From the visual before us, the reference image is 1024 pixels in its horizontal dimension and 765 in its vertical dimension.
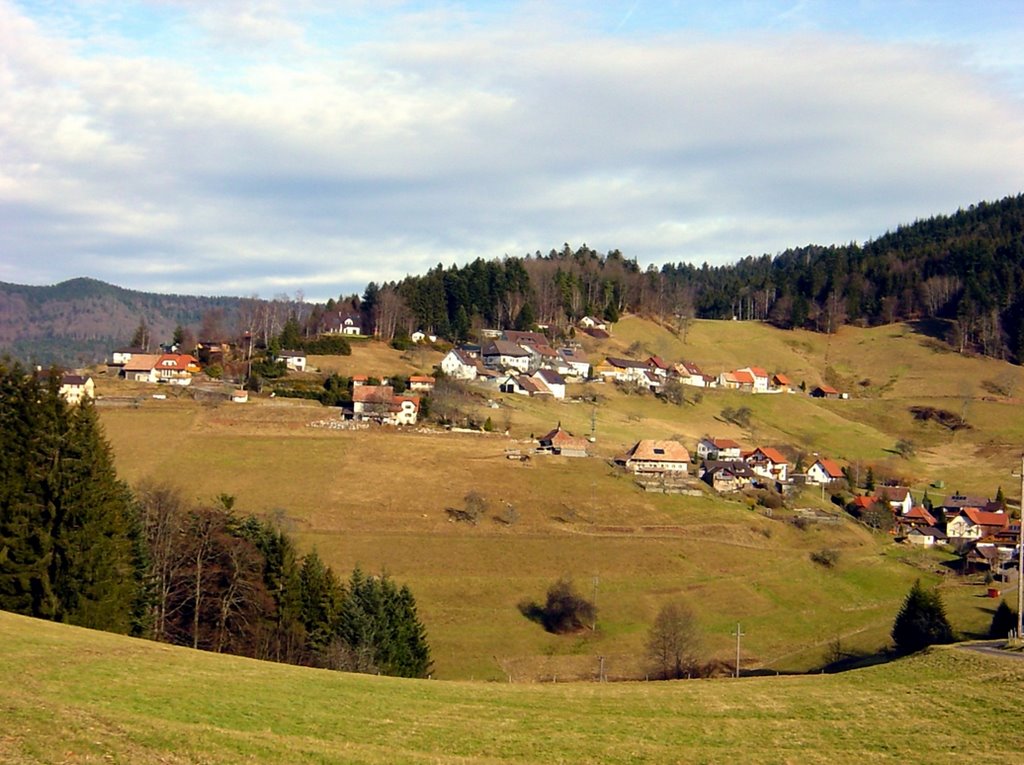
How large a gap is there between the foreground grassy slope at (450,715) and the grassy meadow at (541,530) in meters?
24.6

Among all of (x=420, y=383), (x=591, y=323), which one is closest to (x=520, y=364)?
(x=420, y=383)

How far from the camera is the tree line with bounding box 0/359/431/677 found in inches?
1347

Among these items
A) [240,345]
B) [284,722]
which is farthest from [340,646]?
[240,345]

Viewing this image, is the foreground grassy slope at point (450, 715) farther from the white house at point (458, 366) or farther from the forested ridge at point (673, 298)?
the forested ridge at point (673, 298)

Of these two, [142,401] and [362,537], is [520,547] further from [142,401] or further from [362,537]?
[142,401]

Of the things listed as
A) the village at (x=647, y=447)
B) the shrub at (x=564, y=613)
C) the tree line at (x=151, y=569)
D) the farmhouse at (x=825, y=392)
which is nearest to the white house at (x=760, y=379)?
the farmhouse at (x=825, y=392)

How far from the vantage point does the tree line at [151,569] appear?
34219 mm

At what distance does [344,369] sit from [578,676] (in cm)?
6803

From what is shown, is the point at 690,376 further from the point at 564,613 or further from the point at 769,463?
the point at 564,613

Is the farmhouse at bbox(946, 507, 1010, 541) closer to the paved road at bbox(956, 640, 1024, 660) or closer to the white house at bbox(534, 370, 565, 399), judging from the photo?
the white house at bbox(534, 370, 565, 399)

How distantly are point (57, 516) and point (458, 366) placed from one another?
3367 inches

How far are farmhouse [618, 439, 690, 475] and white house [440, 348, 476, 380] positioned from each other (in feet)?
110

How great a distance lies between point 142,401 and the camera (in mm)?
91562

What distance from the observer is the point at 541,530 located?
2766 inches
